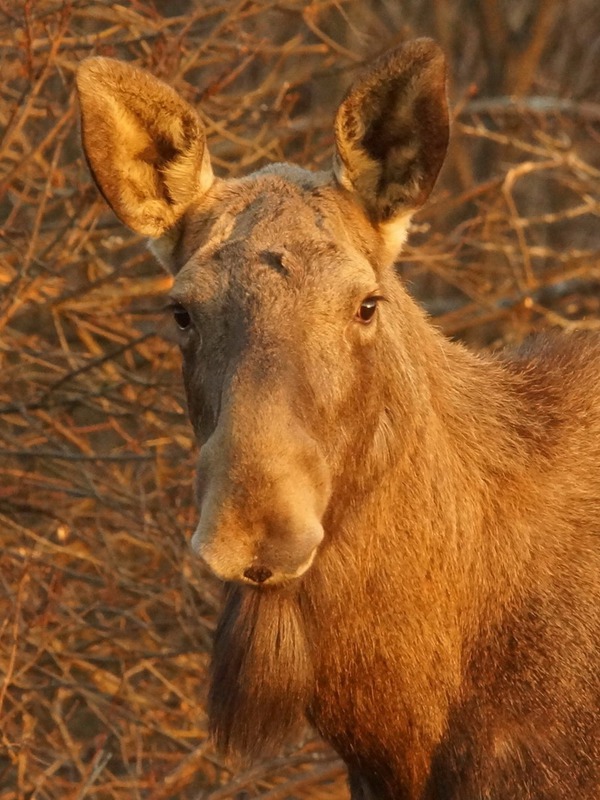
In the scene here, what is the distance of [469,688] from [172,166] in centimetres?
217

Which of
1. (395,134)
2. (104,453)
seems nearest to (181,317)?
(395,134)

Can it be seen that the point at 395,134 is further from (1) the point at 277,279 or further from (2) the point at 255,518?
(2) the point at 255,518

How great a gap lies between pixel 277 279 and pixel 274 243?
0.17 metres

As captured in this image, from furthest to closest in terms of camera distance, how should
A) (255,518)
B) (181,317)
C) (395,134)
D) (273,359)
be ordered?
(395,134) → (181,317) → (273,359) → (255,518)

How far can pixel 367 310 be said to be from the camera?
17.6 ft

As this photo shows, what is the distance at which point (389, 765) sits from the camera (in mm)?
5582

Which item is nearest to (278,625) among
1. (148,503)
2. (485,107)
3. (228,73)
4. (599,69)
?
(148,503)

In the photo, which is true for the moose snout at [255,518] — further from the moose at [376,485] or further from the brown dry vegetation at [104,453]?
the brown dry vegetation at [104,453]

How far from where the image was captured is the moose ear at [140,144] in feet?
18.9

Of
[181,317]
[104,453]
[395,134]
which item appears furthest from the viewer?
[104,453]

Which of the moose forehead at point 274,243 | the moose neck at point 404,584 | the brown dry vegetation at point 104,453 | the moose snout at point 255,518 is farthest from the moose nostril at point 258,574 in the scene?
the brown dry vegetation at point 104,453

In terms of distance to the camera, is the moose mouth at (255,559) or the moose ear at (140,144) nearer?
the moose mouth at (255,559)

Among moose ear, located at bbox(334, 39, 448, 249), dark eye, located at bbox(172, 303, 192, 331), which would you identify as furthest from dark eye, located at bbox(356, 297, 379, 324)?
dark eye, located at bbox(172, 303, 192, 331)

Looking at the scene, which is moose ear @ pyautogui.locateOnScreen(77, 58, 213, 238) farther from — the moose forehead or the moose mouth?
the moose mouth
